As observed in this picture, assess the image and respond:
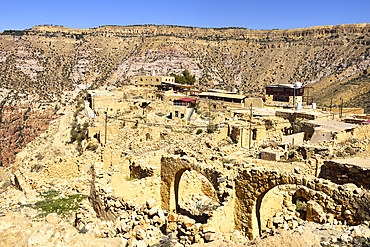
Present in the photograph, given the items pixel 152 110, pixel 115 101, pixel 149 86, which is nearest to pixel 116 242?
pixel 152 110

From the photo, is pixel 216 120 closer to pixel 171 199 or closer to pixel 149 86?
pixel 171 199

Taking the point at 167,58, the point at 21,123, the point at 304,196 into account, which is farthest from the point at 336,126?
the point at 167,58

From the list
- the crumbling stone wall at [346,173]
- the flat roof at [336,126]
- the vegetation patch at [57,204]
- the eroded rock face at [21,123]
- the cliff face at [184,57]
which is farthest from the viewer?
the cliff face at [184,57]

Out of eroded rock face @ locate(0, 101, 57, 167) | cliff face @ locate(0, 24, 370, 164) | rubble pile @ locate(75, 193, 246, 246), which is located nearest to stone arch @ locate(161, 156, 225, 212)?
rubble pile @ locate(75, 193, 246, 246)

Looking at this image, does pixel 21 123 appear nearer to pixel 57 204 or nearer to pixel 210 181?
pixel 57 204

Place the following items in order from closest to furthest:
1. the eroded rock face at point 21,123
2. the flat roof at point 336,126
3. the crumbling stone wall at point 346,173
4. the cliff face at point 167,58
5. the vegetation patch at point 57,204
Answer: the crumbling stone wall at point 346,173
the vegetation patch at point 57,204
the flat roof at point 336,126
the eroded rock face at point 21,123
the cliff face at point 167,58

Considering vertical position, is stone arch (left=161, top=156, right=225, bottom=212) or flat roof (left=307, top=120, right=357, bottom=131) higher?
flat roof (left=307, top=120, right=357, bottom=131)

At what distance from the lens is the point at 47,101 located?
73.8 metres

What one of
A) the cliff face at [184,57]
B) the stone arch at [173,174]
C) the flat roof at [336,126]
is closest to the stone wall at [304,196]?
the stone arch at [173,174]

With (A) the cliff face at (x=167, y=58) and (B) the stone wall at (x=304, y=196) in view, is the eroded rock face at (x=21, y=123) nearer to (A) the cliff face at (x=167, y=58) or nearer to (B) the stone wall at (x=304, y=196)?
(A) the cliff face at (x=167, y=58)

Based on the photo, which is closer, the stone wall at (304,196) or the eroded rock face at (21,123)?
the stone wall at (304,196)

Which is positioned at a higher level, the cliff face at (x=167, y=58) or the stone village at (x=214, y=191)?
the cliff face at (x=167, y=58)

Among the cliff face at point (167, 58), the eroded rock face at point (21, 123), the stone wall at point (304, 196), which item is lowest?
the eroded rock face at point (21, 123)

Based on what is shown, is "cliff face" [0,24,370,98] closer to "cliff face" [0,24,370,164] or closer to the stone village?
"cliff face" [0,24,370,164]
